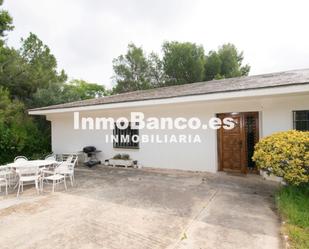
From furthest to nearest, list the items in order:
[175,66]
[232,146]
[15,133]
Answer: [175,66] → [15,133] → [232,146]

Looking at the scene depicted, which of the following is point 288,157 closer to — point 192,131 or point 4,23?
point 192,131

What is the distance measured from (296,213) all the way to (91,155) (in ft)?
31.8

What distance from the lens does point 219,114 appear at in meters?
8.19

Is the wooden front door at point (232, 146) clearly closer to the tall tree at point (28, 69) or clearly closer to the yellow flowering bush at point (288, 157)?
the yellow flowering bush at point (288, 157)

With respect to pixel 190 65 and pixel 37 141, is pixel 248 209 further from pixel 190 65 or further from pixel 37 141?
pixel 190 65

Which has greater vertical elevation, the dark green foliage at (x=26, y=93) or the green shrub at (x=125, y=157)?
the dark green foliage at (x=26, y=93)

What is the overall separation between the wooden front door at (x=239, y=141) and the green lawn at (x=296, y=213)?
2794 mm

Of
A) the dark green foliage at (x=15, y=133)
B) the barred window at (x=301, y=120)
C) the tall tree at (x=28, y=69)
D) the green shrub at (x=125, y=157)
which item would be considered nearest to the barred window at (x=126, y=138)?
the green shrub at (x=125, y=157)

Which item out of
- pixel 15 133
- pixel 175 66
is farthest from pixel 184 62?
pixel 15 133

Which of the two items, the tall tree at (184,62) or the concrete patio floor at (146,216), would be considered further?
the tall tree at (184,62)

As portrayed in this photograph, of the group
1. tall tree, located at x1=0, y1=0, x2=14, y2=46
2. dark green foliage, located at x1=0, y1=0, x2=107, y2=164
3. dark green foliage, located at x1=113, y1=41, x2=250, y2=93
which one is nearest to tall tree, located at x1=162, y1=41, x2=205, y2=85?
dark green foliage, located at x1=113, y1=41, x2=250, y2=93

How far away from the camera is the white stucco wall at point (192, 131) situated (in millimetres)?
6871

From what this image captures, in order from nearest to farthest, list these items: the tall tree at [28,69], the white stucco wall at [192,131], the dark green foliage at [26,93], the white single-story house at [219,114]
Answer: the white single-story house at [219,114] < the white stucco wall at [192,131] < the dark green foliage at [26,93] < the tall tree at [28,69]

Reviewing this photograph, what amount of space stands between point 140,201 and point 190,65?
18527 millimetres
